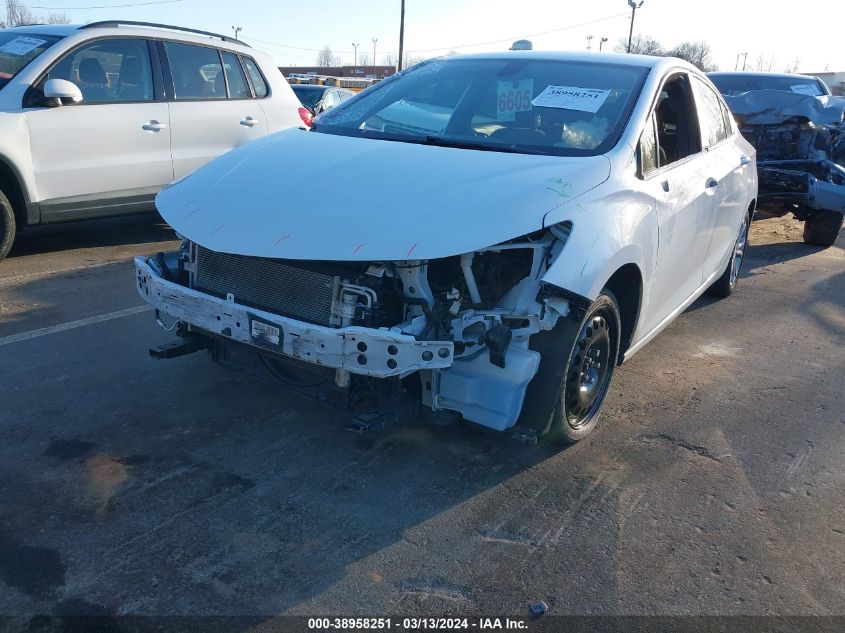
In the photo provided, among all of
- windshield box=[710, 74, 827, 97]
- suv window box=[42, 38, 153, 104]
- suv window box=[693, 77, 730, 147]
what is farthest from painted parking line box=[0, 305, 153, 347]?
windshield box=[710, 74, 827, 97]

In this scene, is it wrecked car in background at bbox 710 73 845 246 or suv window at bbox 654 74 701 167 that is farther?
wrecked car in background at bbox 710 73 845 246

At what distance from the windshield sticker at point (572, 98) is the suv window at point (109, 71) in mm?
4384

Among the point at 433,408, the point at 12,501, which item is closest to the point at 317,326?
the point at 433,408

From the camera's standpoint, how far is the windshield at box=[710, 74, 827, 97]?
37.1ft

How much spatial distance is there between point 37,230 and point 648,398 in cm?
631

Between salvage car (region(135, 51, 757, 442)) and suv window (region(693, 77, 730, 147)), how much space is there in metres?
0.90

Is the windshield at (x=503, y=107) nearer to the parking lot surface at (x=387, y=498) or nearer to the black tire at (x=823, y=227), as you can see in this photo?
the parking lot surface at (x=387, y=498)

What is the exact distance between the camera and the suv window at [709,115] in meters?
5.12

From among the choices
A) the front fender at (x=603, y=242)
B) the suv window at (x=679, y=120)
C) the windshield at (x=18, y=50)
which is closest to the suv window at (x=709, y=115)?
the suv window at (x=679, y=120)

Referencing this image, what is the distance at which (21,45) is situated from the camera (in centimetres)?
661

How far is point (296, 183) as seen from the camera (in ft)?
11.4

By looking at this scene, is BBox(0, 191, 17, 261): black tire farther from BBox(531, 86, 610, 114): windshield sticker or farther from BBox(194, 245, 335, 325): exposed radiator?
BBox(531, 86, 610, 114): windshield sticker

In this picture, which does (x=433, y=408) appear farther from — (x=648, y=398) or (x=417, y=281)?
(x=648, y=398)

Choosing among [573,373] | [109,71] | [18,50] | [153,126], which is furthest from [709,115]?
[18,50]
